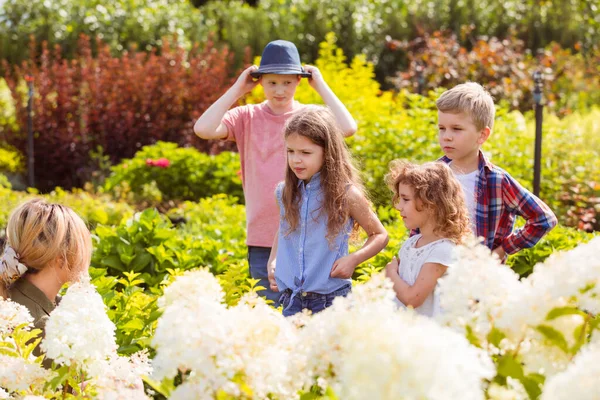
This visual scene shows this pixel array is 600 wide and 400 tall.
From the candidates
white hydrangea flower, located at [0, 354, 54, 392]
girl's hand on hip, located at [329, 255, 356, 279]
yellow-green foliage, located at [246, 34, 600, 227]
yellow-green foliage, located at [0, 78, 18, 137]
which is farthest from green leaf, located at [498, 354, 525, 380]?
yellow-green foliage, located at [0, 78, 18, 137]

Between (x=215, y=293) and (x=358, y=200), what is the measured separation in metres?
1.50

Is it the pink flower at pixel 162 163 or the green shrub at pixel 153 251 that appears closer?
the green shrub at pixel 153 251

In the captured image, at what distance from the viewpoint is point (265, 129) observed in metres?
3.59

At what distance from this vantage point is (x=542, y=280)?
1.40 metres

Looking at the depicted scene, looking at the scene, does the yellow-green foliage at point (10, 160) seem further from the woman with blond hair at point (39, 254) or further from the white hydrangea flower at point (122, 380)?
the white hydrangea flower at point (122, 380)

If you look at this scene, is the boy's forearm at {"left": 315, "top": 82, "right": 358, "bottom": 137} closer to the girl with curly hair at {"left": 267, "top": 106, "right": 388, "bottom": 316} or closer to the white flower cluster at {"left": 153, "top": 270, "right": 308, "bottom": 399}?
the girl with curly hair at {"left": 267, "top": 106, "right": 388, "bottom": 316}

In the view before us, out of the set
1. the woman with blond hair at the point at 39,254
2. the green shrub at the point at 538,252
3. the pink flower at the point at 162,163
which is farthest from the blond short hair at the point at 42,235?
the pink flower at the point at 162,163

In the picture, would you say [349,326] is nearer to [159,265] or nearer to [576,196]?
[159,265]

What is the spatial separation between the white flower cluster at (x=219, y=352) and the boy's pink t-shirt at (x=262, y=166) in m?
2.09

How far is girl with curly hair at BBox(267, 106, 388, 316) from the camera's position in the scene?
291 centimetres

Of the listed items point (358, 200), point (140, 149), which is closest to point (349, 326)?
point (358, 200)

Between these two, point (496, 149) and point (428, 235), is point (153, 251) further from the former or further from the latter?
point (496, 149)

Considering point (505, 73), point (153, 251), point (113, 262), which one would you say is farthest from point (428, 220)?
point (505, 73)

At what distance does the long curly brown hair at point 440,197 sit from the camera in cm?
262
